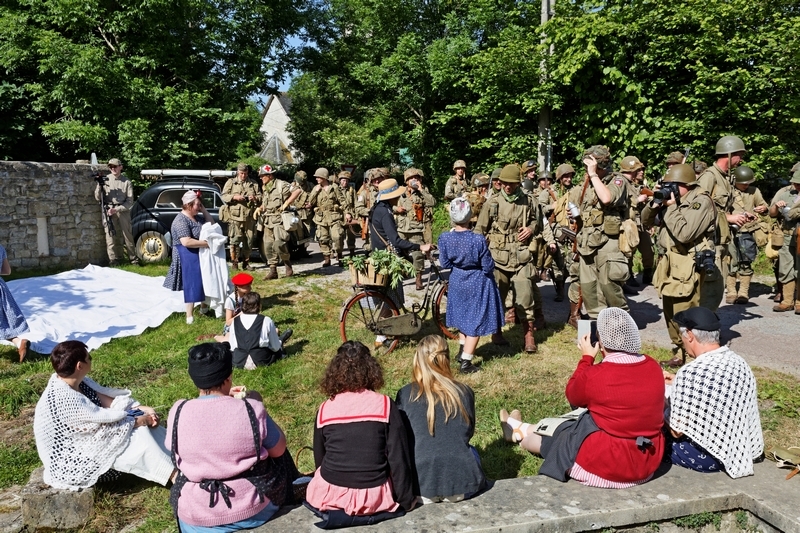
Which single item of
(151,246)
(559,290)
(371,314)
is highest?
(151,246)

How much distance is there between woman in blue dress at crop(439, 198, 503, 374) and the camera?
6.75 metres

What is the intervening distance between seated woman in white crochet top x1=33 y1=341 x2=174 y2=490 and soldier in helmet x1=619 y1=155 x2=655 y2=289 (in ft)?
18.5

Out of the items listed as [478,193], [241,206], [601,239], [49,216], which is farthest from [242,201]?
[601,239]

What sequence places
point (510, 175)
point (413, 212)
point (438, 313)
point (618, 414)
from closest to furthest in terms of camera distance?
1. point (618, 414)
2. point (510, 175)
3. point (438, 313)
4. point (413, 212)

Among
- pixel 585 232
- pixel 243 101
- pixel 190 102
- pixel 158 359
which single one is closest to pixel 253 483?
pixel 158 359

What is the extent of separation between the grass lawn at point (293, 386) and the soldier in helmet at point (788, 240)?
3.25 m

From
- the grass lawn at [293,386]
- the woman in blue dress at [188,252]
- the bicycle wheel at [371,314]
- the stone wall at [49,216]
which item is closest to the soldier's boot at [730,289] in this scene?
the grass lawn at [293,386]

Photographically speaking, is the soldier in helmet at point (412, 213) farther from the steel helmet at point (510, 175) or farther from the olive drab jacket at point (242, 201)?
the steel helmet at point (510, 175)

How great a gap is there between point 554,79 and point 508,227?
998cm

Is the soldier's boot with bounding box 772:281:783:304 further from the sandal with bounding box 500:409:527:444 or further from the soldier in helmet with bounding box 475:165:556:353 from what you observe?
the sandal with bounding box 500:409:527:444

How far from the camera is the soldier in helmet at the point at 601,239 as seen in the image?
23.9 feet

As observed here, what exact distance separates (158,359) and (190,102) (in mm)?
13114

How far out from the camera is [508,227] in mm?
7605

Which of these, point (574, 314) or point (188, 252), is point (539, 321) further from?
point (188, 252)
